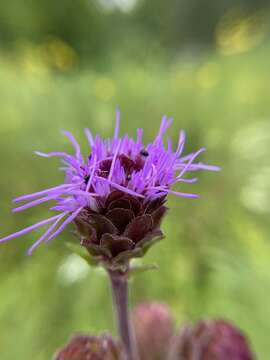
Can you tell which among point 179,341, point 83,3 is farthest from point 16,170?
point 83,3

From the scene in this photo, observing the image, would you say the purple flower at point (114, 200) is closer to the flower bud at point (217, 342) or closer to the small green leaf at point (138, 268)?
the small green leaf at point (138, 268)

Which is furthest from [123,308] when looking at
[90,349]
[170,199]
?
[170,199]

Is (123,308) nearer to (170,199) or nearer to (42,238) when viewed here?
(42,238)

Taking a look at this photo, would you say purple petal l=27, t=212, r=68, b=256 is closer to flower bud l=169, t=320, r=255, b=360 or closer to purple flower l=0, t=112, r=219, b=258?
purple flower l=0, t=112, r=219, b=258

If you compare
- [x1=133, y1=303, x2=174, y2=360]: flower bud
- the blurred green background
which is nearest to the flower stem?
[x1=133, y1=303, x2=174, y2=360]: flower bud

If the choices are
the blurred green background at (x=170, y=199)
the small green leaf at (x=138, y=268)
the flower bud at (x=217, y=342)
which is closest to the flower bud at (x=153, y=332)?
the flower bud at (x=217, y=342)
